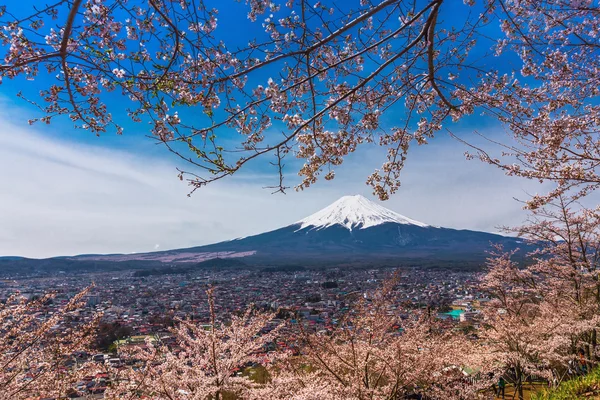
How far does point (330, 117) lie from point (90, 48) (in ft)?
9.55

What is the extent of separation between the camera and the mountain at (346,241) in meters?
126

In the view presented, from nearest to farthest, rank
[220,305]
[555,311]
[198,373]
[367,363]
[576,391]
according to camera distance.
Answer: [198,373] → [576,391] → [367,363] → [555,311] → [220,305]

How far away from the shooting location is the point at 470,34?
168 inches

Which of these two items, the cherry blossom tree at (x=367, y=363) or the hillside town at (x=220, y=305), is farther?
the hillside town at (x=220, y=305)

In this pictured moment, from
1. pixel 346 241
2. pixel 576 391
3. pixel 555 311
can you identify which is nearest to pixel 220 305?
pixel 555 311

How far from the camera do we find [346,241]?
495 ft

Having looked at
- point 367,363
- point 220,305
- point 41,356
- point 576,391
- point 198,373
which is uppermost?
point 41,356

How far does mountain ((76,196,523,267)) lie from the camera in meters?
126

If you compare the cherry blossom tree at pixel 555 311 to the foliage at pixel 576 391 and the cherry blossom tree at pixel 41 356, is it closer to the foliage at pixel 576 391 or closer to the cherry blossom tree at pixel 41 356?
the foliage at pixel 576 391

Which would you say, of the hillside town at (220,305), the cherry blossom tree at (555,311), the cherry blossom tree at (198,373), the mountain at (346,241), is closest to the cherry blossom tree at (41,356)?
the hillside town at (220,305)

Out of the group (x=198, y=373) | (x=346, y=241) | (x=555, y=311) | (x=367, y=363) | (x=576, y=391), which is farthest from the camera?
(x=346, y=241)

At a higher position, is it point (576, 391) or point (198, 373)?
point (198, 373)

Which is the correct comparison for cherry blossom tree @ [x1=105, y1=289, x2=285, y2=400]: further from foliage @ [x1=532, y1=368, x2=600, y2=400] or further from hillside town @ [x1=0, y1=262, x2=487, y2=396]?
foliage @ [x1=532, y1=368, x2=600, y2=400]

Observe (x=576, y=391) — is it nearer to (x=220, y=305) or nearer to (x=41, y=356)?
(x=41, y=356)
